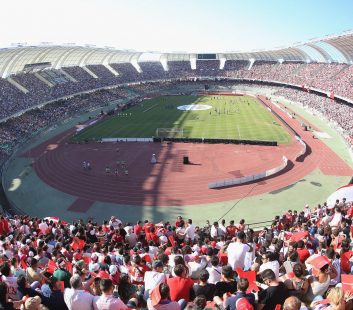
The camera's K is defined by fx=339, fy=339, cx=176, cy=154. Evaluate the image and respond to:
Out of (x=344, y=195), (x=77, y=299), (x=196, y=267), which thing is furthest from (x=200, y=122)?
(x=77, y=299)

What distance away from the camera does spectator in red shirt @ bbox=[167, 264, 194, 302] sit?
7.29 metres

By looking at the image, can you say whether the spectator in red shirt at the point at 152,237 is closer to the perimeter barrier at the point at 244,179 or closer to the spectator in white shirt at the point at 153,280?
the spectator in white shirt at the point at 153,280

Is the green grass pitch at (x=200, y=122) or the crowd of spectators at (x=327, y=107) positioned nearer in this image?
the green grass pitch at (x=200, y=122)

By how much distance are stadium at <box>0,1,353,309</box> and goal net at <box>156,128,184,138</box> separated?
0.59 meters

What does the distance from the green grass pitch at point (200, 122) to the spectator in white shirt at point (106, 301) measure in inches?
1761

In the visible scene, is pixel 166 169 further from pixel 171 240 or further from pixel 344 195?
pixel 171 240

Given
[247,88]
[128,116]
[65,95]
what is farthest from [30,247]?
[247,88]

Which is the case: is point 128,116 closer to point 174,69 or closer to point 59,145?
point 59,145

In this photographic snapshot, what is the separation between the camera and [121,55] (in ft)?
365

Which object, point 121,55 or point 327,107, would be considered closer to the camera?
point 327,107

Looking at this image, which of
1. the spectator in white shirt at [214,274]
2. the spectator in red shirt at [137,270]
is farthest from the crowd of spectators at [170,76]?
the spectator in white shirt at [214,274]

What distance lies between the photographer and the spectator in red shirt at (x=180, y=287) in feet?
23.9

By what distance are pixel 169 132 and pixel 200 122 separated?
9084mm

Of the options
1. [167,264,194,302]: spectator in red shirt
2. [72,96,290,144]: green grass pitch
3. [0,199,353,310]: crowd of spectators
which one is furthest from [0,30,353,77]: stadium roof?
[167,264,194,302]: spectator in red shirt
